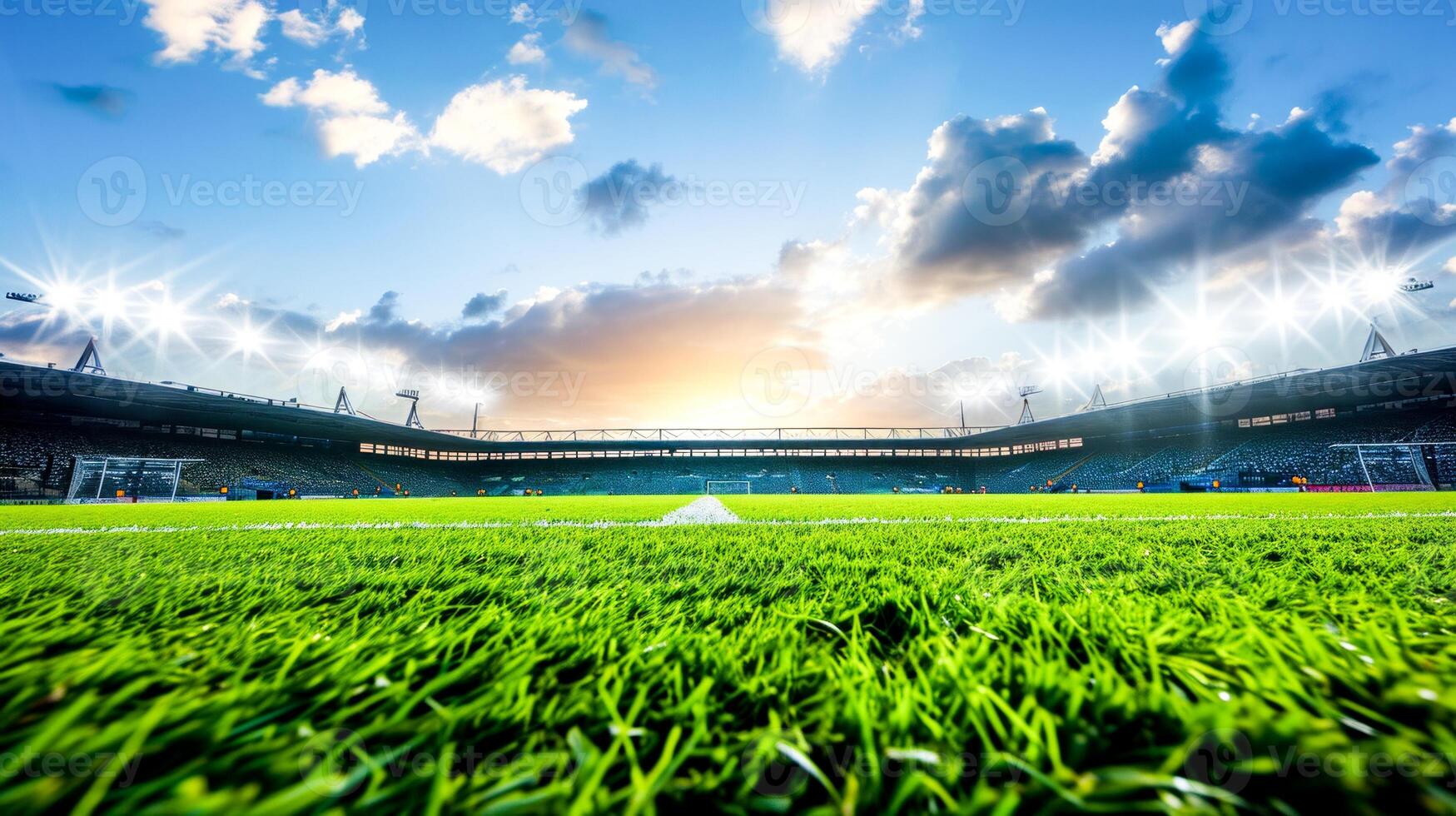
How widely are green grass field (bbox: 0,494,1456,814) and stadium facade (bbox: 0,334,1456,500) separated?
79.6 feet

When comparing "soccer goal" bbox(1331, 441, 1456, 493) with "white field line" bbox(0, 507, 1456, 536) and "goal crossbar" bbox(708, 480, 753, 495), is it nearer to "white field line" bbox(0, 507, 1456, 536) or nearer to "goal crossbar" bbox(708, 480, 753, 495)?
"white field line" bbox(0, 507, 1456, 536)

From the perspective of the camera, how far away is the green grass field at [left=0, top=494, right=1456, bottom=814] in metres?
0.41

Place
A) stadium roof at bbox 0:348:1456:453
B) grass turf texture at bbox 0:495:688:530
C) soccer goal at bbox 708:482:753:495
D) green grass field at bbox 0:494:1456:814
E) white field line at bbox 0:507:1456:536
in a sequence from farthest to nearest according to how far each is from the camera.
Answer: soccer goal at bbox 708:482:753:495
stadium roof at bbox 0:348:1456:453
grass turf texture at bbox 0:495:688:530
white field line at bbox 0:507:1456:536
green grass field at bbox 0:494:1456:814

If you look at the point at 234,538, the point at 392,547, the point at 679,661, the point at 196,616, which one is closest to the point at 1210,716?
the point at 679,661

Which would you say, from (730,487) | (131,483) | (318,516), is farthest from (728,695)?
(730,487)

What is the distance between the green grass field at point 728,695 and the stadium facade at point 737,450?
79.6 ft

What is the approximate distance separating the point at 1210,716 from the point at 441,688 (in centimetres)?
82

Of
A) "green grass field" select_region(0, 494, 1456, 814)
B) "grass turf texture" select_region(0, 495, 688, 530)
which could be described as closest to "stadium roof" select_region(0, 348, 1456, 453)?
"grass turf texture" select_region(0, 495, 688, 530)

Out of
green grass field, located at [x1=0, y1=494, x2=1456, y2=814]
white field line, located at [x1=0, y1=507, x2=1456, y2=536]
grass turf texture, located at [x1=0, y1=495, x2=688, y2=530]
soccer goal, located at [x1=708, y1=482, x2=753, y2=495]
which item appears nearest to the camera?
green grass field, located at [x1=0, y1=494, x2=1456, y2=814]

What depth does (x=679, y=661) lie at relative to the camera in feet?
2.49

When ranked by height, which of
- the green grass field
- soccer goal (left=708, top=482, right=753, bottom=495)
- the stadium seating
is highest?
the stadium seating

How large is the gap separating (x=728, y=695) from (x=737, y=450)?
1865 inches

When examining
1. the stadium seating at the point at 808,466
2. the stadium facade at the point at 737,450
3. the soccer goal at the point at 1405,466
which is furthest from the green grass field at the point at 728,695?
the stadium seating at the point at 808,466

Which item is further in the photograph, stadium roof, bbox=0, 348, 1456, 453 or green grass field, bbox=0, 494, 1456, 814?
stadium roof, bbox=0, 348, 1456, 453
